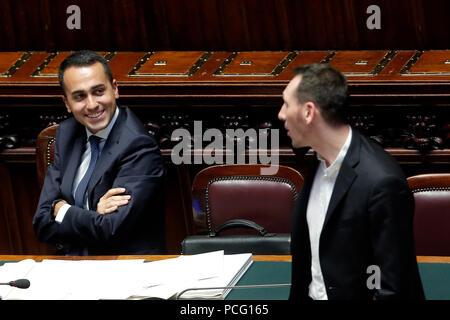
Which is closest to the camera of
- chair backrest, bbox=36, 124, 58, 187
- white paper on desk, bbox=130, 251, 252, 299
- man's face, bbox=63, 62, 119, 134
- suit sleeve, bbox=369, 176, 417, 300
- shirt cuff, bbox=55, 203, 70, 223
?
suit sleeve, bbox=369, 176, 417, 300

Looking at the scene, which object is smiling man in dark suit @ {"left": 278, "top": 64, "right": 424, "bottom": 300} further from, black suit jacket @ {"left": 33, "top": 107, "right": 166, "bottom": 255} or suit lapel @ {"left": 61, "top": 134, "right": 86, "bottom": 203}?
suit lapel @ {"left": 61, "top": 134, "right": 86, "bottom": 203}

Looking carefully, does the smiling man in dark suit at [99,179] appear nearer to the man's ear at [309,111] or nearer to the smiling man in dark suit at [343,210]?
the smiling man in dark suit at [343,210]

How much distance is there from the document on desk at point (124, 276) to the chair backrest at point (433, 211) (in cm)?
58

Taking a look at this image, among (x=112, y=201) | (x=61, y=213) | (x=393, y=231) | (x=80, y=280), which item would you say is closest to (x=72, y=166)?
(x=61, y=213)

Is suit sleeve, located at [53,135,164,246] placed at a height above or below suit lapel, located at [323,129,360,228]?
below

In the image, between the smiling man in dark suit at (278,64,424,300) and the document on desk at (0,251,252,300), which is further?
the document on desk at (0,251,252,300)

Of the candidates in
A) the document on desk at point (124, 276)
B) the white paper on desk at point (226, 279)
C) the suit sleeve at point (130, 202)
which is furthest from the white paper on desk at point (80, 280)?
the suit sleeve at point (130, 202)

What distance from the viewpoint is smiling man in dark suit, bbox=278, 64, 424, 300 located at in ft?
5.62

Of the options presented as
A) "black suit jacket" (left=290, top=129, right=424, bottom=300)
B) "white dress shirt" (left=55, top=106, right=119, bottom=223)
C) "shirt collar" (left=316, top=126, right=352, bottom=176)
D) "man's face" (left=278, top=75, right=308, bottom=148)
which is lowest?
"white dress shirt" (left=55, top=106, right=119, bottom=223)
